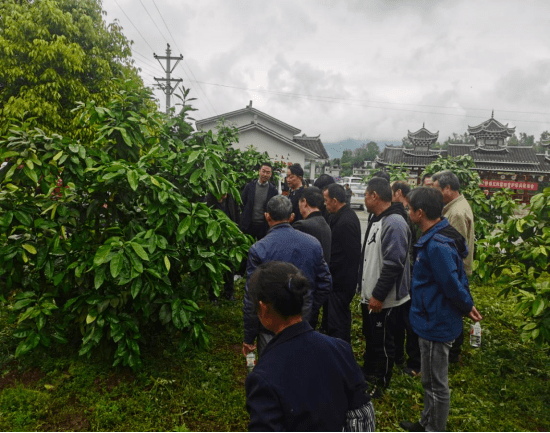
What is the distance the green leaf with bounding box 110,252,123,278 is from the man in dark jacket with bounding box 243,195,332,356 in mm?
998

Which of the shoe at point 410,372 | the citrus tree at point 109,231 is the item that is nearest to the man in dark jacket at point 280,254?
the citrus tree at point 109,231

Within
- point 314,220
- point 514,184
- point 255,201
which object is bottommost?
point 314,220

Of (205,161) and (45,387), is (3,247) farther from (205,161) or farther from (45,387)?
(205,161)

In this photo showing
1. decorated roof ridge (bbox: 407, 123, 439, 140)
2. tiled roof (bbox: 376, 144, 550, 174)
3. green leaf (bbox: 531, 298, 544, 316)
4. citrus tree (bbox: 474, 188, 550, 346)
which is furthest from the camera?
decorated roof ridge (bbox: 407, 123, 439, 140)

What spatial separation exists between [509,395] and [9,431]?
15.3 feet

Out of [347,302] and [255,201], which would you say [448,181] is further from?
[255,201]

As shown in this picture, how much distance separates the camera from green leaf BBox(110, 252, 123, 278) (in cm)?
286

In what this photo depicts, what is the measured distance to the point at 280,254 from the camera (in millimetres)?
2963

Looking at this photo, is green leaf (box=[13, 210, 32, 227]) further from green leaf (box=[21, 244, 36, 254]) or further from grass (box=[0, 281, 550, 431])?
grass (box=[0, 281, 550, 431])

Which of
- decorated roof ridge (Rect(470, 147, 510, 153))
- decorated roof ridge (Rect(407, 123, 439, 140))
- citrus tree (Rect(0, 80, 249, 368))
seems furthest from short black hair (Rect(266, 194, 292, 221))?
decorated roof ridge (Rect(407, 123, 439, 140))

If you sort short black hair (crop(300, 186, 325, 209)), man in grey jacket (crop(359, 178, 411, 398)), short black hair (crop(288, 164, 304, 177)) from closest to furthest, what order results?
man in grey jacket (crop(359, 178, 411, 398)) < short black hair (crop(300, 186, 325, 209)) < short black hair (crop(288, 164, 304, 177))

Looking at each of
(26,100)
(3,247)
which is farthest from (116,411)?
(26,100)

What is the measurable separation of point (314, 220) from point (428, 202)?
1312 millimetres

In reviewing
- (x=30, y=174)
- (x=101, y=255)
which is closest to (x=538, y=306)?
(x=101, y=255)
